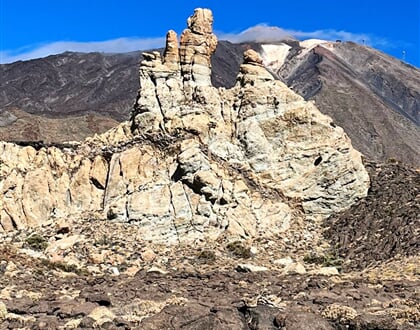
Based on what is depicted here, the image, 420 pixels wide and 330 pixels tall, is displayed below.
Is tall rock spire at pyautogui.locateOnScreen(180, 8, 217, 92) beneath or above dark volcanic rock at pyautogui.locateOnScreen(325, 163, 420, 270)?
above

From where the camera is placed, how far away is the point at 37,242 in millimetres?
28406

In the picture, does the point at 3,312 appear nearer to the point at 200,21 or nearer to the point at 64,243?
the point at 64,243

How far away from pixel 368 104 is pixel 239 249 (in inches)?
5176

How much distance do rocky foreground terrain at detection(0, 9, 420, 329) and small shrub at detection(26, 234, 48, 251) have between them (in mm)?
78

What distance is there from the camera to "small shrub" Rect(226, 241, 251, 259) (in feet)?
92.2

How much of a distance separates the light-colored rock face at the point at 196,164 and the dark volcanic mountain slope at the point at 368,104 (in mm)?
86092

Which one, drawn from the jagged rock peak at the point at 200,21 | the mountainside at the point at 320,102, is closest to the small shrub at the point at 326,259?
the jagged rock peak at the point at 200,21

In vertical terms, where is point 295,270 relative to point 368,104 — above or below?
below

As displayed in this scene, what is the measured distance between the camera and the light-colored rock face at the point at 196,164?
100ft

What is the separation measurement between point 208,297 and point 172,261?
32.1ft

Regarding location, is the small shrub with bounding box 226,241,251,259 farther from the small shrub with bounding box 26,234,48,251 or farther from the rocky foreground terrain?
the small shrub with bounding box 26,234,48,251

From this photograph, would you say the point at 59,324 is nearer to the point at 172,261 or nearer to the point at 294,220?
the point at 172,261

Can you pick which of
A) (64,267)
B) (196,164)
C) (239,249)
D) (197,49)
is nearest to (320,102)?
(197,49)

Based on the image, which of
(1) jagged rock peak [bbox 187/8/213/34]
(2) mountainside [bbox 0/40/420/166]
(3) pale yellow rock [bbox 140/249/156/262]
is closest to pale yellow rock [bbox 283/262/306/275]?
(3) pale yellow rock [bbox 140/249/156/262]
